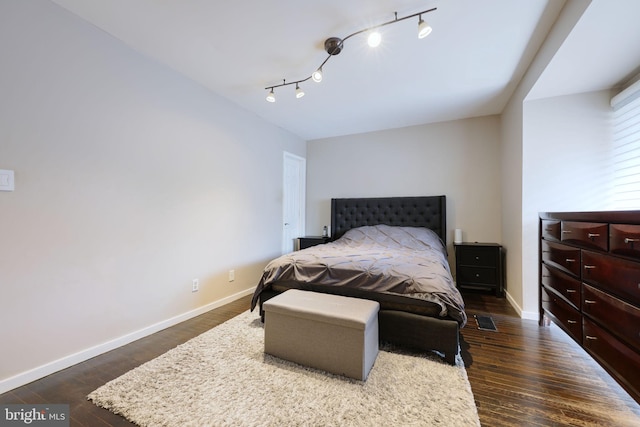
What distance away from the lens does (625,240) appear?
4.22 ft

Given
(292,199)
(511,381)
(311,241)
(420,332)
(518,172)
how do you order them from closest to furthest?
(511,381) → (420,332) → (518,172) → (311,241) → (292,199)

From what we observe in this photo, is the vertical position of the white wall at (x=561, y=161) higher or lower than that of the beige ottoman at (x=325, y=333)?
higher

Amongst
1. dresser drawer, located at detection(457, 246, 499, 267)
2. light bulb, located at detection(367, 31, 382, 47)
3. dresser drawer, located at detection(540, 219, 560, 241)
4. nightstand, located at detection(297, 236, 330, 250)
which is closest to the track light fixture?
light bulb, located at detection(367, 31, 382, 47)

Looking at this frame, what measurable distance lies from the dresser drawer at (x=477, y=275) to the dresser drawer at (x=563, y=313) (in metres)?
0.89

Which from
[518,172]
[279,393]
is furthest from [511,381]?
[518,172]

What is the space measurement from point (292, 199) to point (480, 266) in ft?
9.91

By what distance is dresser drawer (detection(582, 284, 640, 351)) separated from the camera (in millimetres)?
1193

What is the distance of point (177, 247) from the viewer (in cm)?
248

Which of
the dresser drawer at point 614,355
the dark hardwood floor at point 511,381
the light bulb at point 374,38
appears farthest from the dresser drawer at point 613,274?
the light bulb at point 374,38

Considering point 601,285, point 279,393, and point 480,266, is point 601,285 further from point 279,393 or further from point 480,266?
point 279,393

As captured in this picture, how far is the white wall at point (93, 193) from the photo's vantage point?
1.56 m

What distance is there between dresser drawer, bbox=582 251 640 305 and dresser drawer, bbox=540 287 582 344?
0.31 meters

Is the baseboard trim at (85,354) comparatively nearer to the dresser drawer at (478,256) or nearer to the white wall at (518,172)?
the dresser drawer at (478,256)

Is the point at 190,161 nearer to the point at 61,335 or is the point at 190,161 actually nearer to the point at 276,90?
the point at 276,90
